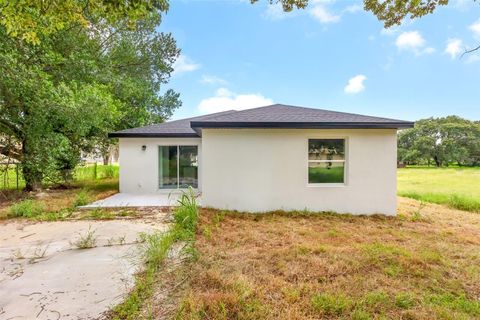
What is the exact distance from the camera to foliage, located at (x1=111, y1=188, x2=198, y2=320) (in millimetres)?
2613

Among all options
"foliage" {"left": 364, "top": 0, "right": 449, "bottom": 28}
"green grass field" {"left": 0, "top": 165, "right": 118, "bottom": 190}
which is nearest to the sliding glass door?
"green grass field" {"left": 0, "top": 165, "right": 118, "bottom": 190}

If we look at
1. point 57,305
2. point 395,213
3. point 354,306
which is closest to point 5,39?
point 57,305

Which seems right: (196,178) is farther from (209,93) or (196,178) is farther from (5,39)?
(209,93)

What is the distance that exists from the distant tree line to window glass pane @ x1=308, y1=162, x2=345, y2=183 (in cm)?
5118

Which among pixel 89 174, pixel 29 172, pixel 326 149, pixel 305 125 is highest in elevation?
pixel 305 125

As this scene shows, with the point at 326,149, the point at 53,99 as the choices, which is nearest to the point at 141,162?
the point at 53,99

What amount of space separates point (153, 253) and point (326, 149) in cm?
573

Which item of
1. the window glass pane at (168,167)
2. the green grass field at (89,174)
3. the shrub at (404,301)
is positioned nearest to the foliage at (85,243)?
the shrub at (404,301)

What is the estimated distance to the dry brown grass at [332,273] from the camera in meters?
2.60

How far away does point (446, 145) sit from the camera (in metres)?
46.7

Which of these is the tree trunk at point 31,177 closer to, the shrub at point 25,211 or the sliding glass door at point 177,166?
the shrub at point 25,211

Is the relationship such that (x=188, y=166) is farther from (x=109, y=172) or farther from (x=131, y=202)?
(x=109, y=172)

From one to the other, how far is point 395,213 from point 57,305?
27.1 feet

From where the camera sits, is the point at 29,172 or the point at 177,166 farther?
the point at 177,166
